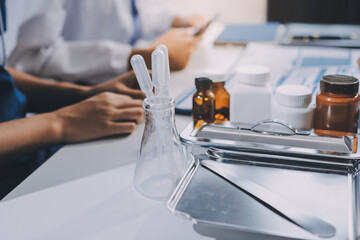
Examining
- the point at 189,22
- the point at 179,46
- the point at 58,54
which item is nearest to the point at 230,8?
the point at 189,22

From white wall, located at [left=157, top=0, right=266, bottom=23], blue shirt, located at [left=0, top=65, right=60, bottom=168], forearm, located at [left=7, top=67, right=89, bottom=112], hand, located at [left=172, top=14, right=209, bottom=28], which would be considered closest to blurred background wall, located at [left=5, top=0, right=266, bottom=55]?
white wall, located at [left=157, top=0, right=266, bottom=23]

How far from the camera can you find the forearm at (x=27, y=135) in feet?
2.04

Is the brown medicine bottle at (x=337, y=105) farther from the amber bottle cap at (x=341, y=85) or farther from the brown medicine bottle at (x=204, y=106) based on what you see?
the brown medicine bottle at (x=204, y=106)

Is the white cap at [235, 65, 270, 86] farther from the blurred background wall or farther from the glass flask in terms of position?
the blurred background wall

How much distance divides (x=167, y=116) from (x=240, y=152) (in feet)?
0.33

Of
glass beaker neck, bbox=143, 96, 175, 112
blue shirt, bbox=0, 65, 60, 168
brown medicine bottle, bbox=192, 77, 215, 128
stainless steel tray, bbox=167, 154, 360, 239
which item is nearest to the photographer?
stainless steel tray, bbox=167, 154, 360, 239

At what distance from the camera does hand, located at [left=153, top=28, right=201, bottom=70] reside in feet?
3.17

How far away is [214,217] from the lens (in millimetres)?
386

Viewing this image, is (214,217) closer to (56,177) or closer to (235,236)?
(235,236)

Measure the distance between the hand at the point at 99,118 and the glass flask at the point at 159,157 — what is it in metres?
0.16

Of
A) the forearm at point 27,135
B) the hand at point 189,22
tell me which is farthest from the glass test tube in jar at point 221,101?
the hand at point 189,22

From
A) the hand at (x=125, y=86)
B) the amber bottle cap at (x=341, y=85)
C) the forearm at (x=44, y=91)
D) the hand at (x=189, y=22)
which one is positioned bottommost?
the forearm at (x=44, y=91)

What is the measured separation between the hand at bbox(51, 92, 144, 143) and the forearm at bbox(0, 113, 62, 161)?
12mm

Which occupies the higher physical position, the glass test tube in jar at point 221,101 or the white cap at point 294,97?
Result: the white cap at point 294,97
